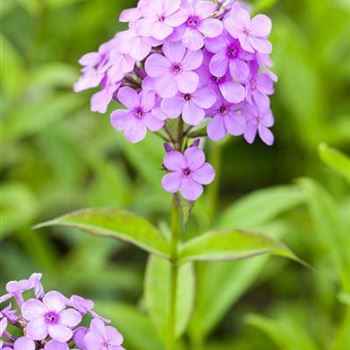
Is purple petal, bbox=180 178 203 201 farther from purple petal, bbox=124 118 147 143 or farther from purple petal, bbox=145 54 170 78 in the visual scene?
purple petal, bbox=145 54 170 78

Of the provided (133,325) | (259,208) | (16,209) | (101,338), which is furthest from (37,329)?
(16,209)

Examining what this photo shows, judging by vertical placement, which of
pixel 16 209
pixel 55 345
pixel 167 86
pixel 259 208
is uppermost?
pixel 167 86

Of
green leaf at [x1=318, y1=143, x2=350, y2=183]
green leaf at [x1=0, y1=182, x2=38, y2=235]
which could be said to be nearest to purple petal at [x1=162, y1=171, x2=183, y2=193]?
green leaf at [x1=318, y1=143, x2=350, y2=183]

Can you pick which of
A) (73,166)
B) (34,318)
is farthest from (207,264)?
(34,318)

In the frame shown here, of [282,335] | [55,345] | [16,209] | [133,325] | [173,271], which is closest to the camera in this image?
[55,345]

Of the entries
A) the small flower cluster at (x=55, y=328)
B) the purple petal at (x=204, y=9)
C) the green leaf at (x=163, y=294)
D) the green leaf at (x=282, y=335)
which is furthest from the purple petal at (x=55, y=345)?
the green leaf at (x=282, y=335)

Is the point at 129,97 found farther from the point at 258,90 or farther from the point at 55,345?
the point at 55,345

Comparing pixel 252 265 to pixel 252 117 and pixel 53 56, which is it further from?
pixel 53 56
